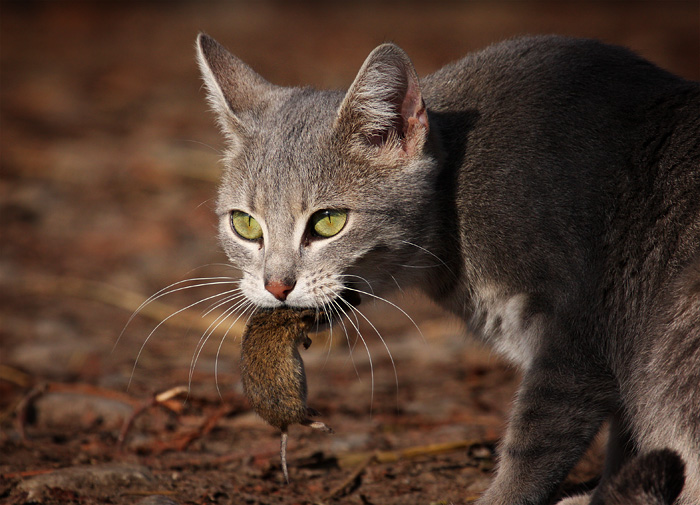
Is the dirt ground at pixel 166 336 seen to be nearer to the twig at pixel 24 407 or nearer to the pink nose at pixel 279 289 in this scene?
the twig at pixel 24 407

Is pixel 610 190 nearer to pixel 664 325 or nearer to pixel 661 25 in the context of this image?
pixel 664 325

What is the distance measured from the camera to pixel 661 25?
1231cm

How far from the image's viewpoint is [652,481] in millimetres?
2781

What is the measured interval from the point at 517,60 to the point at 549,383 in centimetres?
153

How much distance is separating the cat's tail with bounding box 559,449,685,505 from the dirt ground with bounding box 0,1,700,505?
0.93 metres

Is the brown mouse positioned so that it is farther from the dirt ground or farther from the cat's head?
the dirt ground

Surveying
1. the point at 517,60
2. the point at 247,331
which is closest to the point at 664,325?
the point at 517,60

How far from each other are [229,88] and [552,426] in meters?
2.24

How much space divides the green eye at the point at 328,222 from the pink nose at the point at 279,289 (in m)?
0.32

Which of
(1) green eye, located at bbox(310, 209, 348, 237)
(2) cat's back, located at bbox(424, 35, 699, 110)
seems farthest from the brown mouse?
(2) cat's back, located at bbox(424, 35, 699, 110)

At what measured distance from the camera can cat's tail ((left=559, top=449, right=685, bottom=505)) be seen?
278 centimetres

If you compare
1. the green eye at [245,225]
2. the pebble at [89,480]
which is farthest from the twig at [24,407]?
the green eye at [245,225]

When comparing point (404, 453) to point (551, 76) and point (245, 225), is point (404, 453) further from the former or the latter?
point (551, 76)

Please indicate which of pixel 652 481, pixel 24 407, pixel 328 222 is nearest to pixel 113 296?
pixel 24 407
